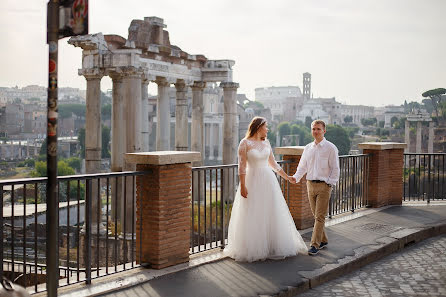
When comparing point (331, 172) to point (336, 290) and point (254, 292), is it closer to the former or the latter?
point (336, 290)

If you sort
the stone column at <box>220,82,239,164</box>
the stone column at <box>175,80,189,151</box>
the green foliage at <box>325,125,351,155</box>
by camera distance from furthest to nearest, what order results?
the green foliage at <box>325,125,351,155</box> → the stone column at <box>220,82,239,164</box> → the stone column at <box>175,80,189,151</box>

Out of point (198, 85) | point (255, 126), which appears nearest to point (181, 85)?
point (198, 85)

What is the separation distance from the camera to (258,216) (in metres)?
7.16

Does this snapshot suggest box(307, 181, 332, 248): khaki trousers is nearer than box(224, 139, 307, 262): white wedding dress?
No

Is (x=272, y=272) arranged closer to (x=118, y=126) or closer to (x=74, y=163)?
(x=118, y=126)

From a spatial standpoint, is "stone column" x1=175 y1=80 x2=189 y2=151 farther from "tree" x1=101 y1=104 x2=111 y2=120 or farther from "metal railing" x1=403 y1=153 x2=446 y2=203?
"tree" x1=101 y1=104 x2=111 y2=120

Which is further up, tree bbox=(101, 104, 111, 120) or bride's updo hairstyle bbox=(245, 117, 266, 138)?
tree bbox=(101, 104, 111, 120)

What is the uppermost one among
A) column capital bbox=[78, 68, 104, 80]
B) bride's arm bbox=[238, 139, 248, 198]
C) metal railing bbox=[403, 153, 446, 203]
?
column capital bbox=[78, 68, 104, 80]

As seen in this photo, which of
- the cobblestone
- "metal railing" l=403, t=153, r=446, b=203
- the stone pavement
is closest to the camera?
the stone pavement

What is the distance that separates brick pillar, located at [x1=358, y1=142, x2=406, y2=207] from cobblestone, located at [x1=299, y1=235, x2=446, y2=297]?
3226 mm

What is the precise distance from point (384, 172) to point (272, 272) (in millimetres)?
5991

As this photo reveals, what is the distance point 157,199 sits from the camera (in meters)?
6.56

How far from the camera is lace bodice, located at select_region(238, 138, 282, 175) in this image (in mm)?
7133

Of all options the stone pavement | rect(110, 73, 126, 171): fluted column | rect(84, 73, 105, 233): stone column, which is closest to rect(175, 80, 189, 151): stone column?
rect(110, 73, 126, 171): fluted column
